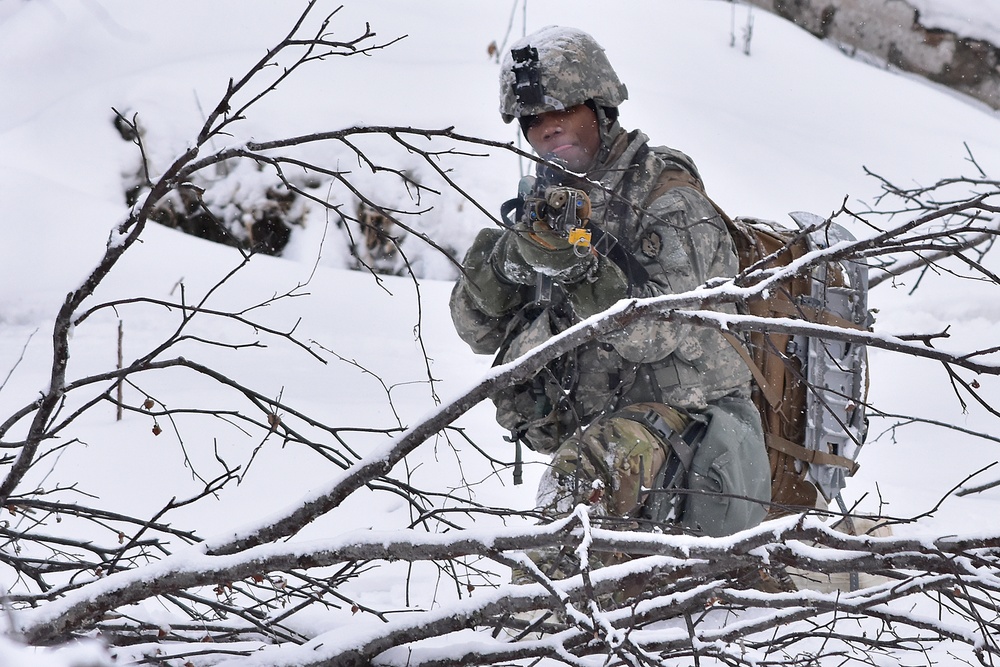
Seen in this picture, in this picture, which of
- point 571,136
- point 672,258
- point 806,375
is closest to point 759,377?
point 806,375

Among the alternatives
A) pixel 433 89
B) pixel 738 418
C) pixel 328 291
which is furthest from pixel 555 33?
pixel 433 89

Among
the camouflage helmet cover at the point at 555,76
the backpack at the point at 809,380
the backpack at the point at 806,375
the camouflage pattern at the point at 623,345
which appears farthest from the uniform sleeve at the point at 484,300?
the backpack at the point at 809,380

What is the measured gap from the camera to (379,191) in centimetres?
752

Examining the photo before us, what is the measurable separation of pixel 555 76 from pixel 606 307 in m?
0.78

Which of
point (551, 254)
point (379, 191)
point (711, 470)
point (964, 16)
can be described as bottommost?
point (711, 470)

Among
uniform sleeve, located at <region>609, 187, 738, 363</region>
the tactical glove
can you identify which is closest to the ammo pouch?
uniform sleeve, located at <region>609, 187, 738, 363</region>

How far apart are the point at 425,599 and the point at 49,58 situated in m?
7.20

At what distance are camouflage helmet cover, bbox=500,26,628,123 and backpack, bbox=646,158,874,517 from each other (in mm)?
278

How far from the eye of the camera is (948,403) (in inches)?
228

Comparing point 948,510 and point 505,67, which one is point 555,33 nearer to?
point 505,67

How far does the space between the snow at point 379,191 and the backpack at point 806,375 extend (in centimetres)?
44

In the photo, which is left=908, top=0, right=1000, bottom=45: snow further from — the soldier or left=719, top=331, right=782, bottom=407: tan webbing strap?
left=719, top=331, right=782, bottom=407: tan webbing strap

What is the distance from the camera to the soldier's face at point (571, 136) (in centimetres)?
314

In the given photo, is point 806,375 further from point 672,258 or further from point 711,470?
point 672,258
